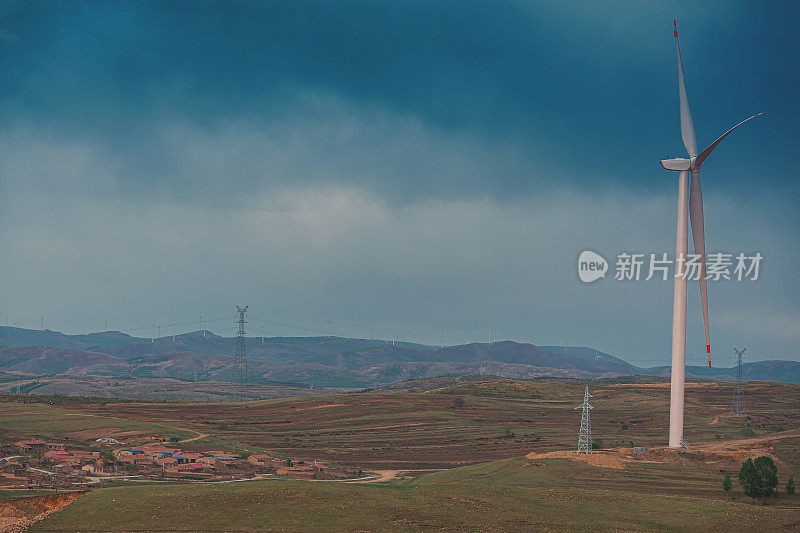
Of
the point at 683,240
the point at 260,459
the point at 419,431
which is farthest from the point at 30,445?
the point at 683,240

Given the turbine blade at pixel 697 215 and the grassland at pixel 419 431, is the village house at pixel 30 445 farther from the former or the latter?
the turbine blade at pixel 697 215

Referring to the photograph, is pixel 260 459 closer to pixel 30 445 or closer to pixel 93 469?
pixel 93 469

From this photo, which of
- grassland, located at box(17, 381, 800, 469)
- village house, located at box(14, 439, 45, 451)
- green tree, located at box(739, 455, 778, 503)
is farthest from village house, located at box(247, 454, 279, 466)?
green tree, located at box(739, 455, 778, 503)

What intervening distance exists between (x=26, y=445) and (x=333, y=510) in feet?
311

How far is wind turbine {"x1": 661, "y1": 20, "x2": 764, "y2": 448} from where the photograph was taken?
89.4 metres

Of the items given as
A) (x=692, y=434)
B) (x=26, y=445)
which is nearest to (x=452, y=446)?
(x=692, y=434)

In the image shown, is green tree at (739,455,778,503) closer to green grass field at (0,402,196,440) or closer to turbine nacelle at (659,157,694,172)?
turbine nacelle at (659,157,694,172)

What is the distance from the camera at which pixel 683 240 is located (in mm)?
89000

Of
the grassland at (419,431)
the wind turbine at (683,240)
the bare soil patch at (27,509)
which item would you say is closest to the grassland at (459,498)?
the grassland at (419,431)

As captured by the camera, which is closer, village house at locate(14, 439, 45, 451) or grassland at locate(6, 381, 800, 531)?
grassland at locate(6, 381, 800, 531)

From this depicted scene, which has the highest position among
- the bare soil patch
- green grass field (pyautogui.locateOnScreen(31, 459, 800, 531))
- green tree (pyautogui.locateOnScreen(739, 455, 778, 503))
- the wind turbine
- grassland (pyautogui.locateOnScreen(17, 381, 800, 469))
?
the wind turbine

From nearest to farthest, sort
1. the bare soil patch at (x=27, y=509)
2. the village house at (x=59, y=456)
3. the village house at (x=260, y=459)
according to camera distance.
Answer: the bare soil patch at (x=27, y=509) < the village house at (x=59, y=456) < the village house at (x=260, y=459)

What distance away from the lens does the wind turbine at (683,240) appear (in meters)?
89.4

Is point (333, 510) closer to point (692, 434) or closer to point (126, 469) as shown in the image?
point (126, 469)
